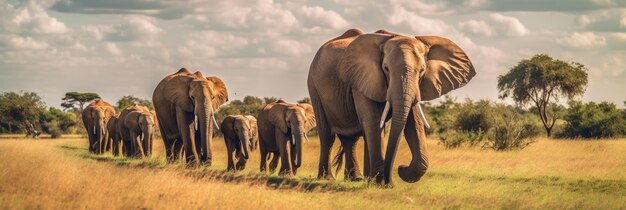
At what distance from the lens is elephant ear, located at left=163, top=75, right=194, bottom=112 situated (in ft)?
80.6

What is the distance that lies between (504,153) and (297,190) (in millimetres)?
14342

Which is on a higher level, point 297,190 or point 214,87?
point 214,87

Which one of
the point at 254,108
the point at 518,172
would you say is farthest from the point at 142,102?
the point at 518,172

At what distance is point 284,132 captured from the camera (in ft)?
74.7

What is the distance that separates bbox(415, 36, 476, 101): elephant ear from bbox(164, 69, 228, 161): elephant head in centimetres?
759

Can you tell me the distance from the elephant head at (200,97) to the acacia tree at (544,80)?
31147mm

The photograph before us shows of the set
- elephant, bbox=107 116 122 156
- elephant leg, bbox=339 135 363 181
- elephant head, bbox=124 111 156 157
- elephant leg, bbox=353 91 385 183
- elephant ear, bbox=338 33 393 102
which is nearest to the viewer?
elephant ear, bbox=338 33 393 102

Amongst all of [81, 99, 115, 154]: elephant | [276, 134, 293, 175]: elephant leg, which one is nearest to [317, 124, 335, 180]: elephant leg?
[276, 134, 293, 175]: elephant leg

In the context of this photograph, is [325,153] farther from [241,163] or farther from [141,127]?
[141,127]

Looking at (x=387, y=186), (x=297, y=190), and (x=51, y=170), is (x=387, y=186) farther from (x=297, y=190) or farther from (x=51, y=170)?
(x=51, y=170)

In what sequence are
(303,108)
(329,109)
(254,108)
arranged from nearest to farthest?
1. (329,109)
2. (303,108)
3. (254,108)

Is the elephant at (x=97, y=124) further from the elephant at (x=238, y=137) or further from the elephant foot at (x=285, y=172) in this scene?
the elephant foot at (x=285, y=172)

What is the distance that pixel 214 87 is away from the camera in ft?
84.1

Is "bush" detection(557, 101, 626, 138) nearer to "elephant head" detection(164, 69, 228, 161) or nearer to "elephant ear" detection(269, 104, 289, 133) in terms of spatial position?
"elephant head" detection(164, 69, 228, 161)
